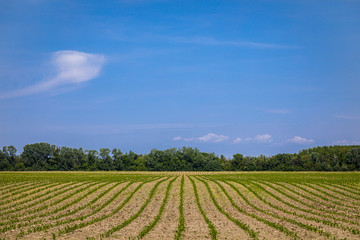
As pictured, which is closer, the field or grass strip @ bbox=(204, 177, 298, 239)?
grass strip @ bbox=(204, 177, 298, 239)

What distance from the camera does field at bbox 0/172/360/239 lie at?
66.9ft

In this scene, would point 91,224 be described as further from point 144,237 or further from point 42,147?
point 42,147

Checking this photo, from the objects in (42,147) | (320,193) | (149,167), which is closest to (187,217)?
(320,193)

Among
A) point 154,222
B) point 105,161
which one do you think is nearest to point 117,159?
point 105,161

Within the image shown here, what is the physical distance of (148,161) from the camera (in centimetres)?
13288

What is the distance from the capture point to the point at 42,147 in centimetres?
13062

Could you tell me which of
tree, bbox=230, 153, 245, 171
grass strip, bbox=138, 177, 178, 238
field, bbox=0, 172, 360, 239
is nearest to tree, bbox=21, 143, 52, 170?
tree, bbox=230, 153, 245, 171

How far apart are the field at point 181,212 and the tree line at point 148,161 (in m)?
83.9

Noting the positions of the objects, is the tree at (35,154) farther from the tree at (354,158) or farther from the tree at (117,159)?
the tree at (354,158)

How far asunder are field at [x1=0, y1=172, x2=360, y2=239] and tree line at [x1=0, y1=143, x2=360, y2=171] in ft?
275

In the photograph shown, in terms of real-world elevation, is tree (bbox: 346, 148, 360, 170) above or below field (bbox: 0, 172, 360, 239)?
above

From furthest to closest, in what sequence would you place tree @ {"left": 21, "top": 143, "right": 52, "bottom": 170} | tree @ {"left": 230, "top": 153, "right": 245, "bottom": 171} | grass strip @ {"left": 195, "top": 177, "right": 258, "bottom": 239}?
tree @ {"left": 230, "top": 153, "right": 245, "bottom": 171} → tree @ {"left": 21, "top": 143, "right": 52, "bottom": 170} → grass strip @ {"left": 195, "top": 177, "right": 258, "bottom": 239}

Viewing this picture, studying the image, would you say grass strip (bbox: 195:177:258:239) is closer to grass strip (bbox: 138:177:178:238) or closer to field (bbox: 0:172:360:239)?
field (bbox: 0:172:360:239)

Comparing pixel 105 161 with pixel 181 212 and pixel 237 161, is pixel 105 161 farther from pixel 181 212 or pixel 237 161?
pixel 181 212
